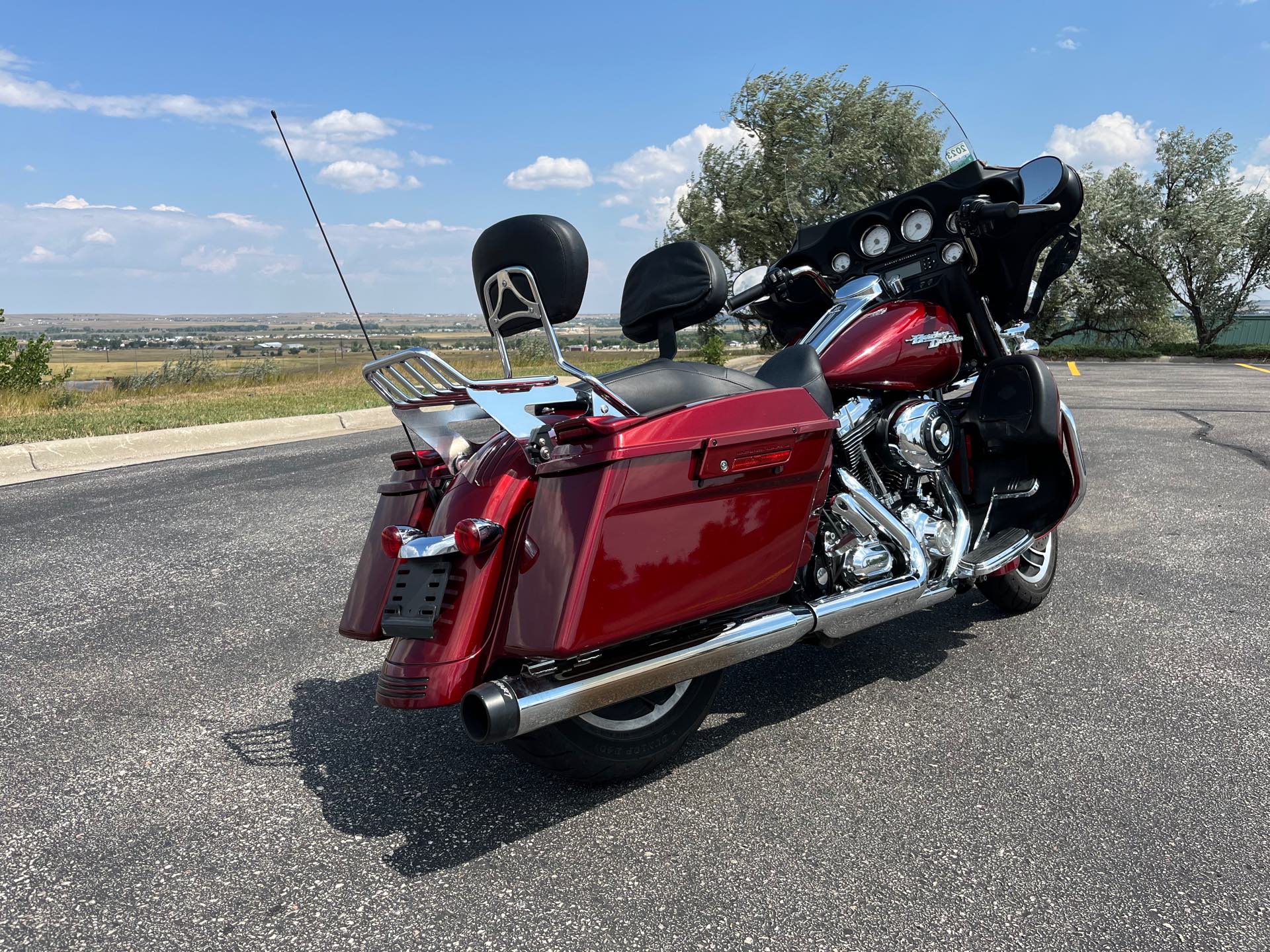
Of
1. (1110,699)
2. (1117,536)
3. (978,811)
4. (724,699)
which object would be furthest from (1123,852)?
(1117,536)

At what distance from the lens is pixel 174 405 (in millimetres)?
13578

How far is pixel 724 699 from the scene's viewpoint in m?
3.39

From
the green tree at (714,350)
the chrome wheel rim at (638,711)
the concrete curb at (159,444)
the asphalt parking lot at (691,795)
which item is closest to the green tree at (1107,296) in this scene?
the green tree at (714,350)

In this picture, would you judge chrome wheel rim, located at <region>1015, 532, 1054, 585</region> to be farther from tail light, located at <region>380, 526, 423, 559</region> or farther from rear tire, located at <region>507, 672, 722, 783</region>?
tail light, located at <region>380, 526, 423, 559</region>

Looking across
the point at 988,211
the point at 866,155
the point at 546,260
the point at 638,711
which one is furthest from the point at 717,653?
the point at 866,155

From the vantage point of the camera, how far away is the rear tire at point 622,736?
2580 millimetres

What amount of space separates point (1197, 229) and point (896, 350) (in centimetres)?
3203

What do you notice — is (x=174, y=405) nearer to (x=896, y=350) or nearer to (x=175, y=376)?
(x=175, y=376)

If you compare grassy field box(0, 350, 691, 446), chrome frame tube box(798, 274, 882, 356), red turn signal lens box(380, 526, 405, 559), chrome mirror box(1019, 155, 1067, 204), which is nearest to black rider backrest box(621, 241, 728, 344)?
chrome frame tube box(798, 274, 882, 356)

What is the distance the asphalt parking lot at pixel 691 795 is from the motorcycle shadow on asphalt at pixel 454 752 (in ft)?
0.04

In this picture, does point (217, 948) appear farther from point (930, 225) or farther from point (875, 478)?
point (930, 225)

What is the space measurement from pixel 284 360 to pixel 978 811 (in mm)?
26515

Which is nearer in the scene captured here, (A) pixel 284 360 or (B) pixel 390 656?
(B) pixel 390 656

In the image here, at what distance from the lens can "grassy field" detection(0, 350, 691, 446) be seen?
33.6 feet
